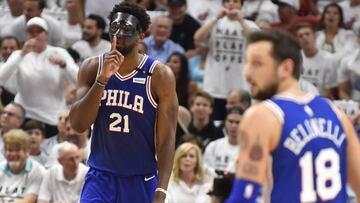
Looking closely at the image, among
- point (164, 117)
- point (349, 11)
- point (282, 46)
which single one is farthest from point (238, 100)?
point (282, 46)

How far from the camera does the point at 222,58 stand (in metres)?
14.1

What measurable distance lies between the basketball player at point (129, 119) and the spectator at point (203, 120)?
514 centimetres

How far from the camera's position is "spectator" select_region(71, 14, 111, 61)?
46.1 ft

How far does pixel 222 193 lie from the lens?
331 inches

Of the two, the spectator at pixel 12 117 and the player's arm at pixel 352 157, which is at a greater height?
the player's arm at pixel 352 157

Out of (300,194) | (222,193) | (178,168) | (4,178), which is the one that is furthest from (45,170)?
(300,194)

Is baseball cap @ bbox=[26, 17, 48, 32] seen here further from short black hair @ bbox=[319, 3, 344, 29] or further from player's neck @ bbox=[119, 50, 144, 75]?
player's neck @ bbox=[119, 50, 144, 75]

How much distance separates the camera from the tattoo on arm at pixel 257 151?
5.45m

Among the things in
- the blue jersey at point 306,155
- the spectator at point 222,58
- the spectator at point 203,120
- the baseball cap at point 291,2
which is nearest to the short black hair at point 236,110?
the spectator at point 203,120

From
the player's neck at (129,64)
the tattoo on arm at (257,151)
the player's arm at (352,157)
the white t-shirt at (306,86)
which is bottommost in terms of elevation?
the white t-shirt at (306,86)

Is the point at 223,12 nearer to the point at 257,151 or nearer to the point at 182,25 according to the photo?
the point at 182,25

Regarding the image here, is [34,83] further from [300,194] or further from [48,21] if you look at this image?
[300,194]

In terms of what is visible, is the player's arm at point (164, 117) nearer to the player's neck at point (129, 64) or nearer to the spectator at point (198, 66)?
the player's neck at point (129, 64)

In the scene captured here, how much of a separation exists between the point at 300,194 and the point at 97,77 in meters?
2.27
